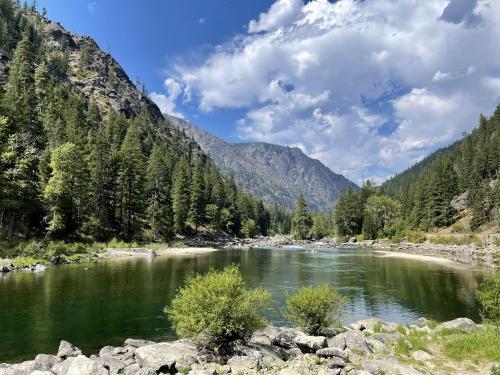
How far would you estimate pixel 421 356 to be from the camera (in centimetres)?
1647

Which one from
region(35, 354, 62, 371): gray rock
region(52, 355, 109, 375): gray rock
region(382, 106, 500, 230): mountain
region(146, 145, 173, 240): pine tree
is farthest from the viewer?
region(382, 106, 500, 230): mountain

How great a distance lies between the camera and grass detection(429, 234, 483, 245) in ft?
314

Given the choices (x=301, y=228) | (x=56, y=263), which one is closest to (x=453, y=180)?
(x=301, y=228)

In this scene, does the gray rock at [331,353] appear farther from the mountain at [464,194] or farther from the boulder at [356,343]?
the mountain at [464,194]

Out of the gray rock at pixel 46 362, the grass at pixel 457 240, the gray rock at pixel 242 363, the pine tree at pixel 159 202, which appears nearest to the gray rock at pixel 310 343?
the gray rock at pixel 242 363

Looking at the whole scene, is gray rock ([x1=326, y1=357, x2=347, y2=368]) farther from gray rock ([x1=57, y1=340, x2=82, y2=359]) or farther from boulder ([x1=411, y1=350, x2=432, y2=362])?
gray rock ([x1=57, y1=340, x2=82, y2=359])

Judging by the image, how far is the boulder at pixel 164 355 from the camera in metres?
14.4

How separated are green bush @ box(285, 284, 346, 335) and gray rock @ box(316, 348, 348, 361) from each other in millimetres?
4051

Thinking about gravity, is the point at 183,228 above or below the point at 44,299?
above

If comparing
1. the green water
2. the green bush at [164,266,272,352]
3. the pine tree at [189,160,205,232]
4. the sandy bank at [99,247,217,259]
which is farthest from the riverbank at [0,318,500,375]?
the pine tree at [189,160,205,232]

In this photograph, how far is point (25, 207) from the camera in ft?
210

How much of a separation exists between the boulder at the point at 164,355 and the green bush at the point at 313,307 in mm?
6187

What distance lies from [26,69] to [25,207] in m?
85.1

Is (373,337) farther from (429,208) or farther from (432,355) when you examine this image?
(429,208)
